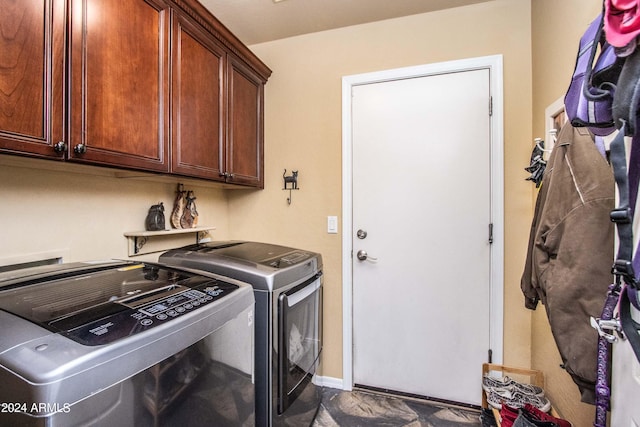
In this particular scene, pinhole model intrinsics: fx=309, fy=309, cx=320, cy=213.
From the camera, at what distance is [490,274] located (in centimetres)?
190

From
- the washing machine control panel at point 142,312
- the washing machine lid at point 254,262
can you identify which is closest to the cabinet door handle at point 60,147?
the washing machine control panel at point 142,312

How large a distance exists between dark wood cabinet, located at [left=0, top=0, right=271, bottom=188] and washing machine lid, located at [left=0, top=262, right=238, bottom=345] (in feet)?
1.34

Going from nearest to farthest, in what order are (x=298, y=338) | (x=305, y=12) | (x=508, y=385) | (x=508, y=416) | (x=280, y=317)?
(x=280, y=317)
(x=508, y=416)
(x=298, y=338)
(x=508, y=385)
(x=305, y=12)

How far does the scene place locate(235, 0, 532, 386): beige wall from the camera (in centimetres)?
186

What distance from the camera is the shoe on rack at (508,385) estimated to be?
1652mm

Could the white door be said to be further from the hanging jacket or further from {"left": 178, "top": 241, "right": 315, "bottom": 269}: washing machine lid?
the hanging jacket

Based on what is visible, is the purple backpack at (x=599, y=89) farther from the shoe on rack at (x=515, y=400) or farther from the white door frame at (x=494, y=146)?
the shoe on rack at (x=515, y=400)

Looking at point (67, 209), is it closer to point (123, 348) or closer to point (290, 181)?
point (123, 348)

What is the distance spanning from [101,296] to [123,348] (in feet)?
1.08

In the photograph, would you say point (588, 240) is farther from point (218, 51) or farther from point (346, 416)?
point (218, 51)

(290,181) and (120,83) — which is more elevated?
(120,83)

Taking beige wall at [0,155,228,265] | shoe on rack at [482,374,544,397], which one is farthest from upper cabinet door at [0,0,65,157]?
shoe on rack at [482,374,544,397]

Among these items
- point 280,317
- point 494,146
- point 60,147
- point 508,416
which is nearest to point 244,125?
point 60,147

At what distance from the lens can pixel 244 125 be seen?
2.08 meters
